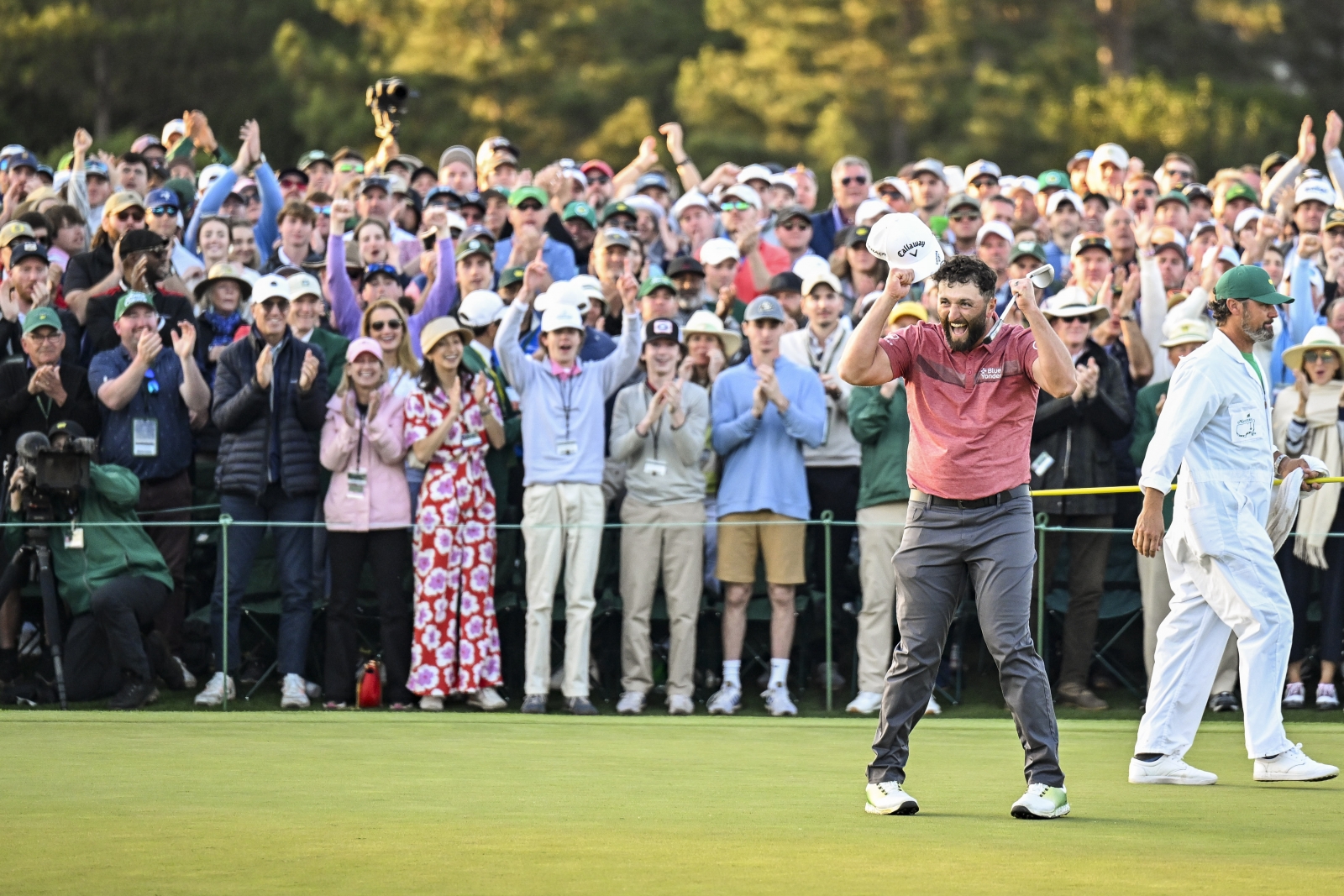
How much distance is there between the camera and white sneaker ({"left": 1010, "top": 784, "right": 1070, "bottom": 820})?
6.96 meters

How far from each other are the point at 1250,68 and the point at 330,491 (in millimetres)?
32106

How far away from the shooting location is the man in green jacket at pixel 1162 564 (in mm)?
11812

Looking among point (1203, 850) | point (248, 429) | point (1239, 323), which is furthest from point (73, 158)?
point (1203, 850)

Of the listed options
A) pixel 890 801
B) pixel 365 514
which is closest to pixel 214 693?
pixel 365 514

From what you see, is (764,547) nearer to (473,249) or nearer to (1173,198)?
(473,249)

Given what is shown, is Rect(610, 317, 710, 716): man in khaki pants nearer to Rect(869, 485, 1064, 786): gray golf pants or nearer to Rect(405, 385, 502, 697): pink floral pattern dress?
Rect(405, 385, 502, 697): pink floral pattern dress

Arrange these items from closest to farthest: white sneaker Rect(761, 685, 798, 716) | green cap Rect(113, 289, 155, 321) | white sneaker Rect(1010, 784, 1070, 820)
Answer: white sneaker Rect(1010, 784, 1070, 820) < white sneaker Rect(761, 685, 798, 716) < green cap Rect(113, 289, 155, 321)

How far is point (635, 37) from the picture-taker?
4009 centimetres

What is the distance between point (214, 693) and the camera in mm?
11602

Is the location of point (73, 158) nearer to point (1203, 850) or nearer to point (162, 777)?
point (162, 777)

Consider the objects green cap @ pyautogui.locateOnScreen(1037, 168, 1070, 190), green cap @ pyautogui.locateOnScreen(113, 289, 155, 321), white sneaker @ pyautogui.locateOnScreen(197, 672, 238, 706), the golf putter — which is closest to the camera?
the golf putter

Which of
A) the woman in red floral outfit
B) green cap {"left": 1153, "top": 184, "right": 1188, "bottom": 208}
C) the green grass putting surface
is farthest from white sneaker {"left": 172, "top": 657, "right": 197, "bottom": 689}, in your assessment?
green cap {"left": 1153, "top": 184, "right": 1188, "bottom": 208}

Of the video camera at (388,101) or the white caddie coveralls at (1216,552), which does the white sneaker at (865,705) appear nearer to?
the white caddie coveralls at (1216,552)

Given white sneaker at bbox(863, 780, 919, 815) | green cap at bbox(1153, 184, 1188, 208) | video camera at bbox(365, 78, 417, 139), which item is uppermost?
video camera at bbox(365, 78, 417, 139)
